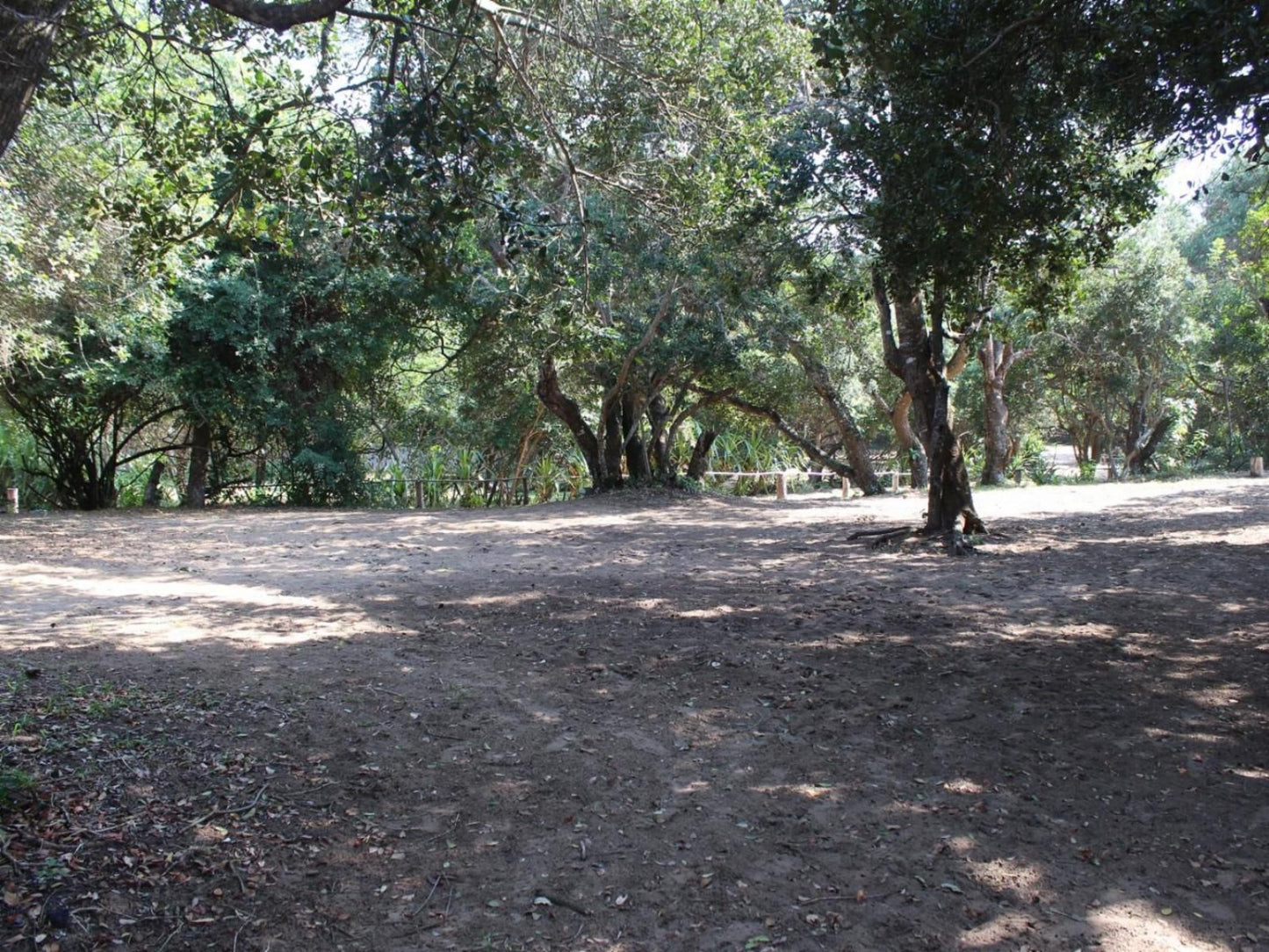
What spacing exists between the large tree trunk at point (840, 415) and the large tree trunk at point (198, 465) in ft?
39.6

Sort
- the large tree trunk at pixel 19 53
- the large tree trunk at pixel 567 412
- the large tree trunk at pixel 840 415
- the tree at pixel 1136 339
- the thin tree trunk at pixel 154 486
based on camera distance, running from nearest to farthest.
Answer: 1. the large tree trunk at pixel 19 53
2. the large tree trunk at pixel 567 412
3. the large tree trunk at pixel 840 415
4. the thin tree trunk at pixel 154 486
5. the tree at pixel 1136 339

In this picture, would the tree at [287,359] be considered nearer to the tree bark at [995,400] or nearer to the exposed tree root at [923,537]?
the exposed tree root at [923,537]

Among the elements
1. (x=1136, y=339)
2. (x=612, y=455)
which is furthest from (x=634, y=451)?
(x=1136, y=339)

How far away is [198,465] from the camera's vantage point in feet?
60.2

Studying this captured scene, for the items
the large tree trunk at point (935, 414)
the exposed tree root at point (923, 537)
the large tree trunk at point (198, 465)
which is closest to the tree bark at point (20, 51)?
the large tree trunk at point (935, 414)

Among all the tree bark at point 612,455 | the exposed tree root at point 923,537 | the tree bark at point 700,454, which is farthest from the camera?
the tree bark at point 700,454

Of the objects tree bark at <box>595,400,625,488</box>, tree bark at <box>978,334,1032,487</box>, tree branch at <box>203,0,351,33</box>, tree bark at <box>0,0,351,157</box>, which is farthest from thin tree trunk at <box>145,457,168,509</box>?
tree bark at <box>978,334,1032,487</box>

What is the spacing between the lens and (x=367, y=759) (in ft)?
13.9

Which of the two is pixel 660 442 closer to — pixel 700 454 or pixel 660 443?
pixel 660 443

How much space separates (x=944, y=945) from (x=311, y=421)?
17.2m

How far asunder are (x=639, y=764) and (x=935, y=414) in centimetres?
750

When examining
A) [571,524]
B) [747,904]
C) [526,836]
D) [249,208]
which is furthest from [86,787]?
[571,524]

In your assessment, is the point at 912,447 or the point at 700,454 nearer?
the point at 912,447

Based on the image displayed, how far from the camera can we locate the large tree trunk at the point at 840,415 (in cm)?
1738
